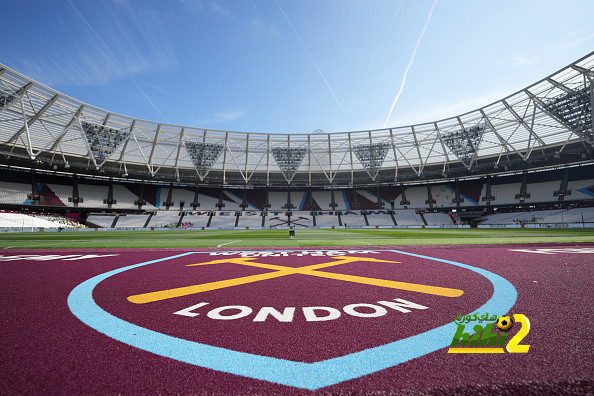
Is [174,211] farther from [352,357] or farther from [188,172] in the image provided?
[352,357]

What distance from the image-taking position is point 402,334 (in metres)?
2.05

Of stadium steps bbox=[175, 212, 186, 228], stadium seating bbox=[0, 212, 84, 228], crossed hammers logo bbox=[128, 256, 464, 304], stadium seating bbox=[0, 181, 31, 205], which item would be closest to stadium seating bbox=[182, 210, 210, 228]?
stadium steps bbox=[175, 212, 186, 228]

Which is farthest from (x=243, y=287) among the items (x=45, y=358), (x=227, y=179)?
(x=227, y=179)

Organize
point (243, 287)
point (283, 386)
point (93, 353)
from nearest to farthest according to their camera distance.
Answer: point (283, 386), point (93, 353), point (243, 287)

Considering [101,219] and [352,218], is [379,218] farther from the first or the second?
[101,219]

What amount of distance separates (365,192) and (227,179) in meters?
31.1

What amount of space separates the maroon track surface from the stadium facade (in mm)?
35163

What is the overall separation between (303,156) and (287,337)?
4605 cm

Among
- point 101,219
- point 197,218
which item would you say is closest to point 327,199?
point 197,218

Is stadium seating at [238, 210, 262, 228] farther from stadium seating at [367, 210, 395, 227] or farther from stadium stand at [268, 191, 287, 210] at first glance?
stadium seating at [367, 210, 395, 227]

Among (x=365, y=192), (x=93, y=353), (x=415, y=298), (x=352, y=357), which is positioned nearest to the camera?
(x=352, y=357)

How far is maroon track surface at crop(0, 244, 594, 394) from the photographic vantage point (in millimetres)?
1421

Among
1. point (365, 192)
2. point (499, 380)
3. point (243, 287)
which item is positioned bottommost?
point (243, 287)

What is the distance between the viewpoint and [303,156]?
47.1 m
